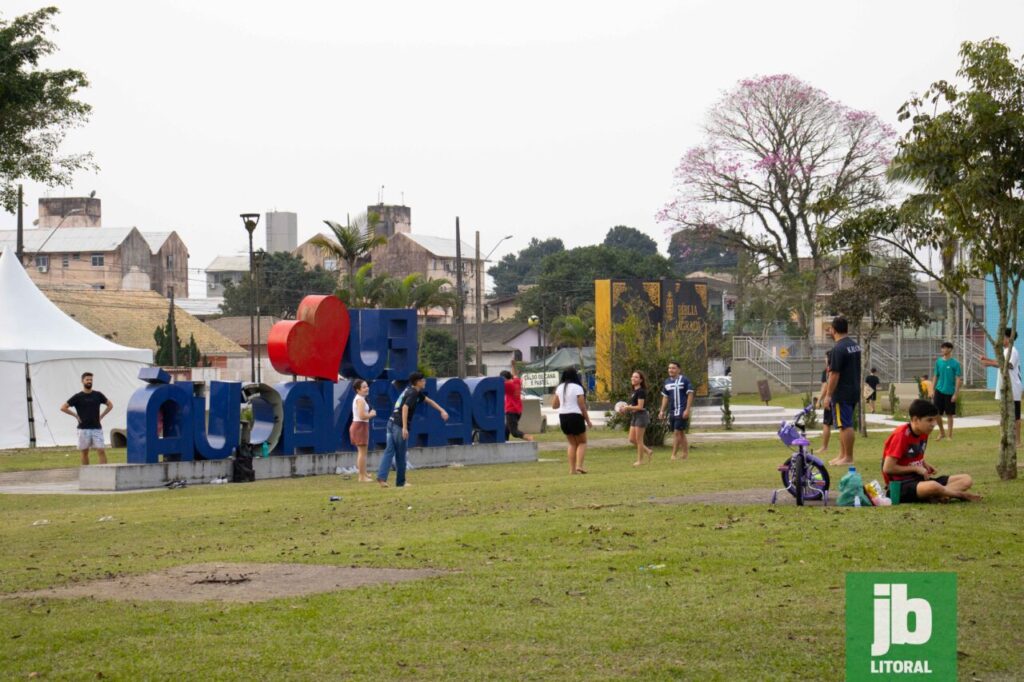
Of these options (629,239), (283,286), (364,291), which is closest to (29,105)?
(364,291)

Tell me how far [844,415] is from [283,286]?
74.0 m

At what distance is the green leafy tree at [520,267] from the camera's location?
13712 cm

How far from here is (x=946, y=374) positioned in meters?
23.6

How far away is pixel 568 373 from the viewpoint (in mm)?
20531

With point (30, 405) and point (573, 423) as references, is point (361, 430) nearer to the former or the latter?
point (573, 423)

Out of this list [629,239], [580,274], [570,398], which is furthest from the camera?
[629,239]

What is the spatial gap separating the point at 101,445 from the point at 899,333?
38.0 meters

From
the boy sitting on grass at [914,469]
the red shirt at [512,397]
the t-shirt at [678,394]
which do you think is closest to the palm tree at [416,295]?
the red shirt at [512,397]

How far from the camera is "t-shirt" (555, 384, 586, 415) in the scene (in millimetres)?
20312

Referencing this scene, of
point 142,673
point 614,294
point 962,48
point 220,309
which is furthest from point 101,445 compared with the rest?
point 220,309

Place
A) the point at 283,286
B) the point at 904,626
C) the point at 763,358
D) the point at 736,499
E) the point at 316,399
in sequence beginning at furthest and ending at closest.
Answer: the point at 283,286, the point at 763,358, the point at 316,399, the point at 736,499, the point at 904,626

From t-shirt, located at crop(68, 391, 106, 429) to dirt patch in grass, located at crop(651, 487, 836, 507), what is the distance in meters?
12.7

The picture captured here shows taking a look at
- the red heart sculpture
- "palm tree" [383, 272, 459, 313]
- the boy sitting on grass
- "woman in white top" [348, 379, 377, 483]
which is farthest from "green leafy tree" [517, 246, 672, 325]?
the boy sitting on grass

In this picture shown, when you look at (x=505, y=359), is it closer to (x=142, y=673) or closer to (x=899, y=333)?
(x=899, y=333)
